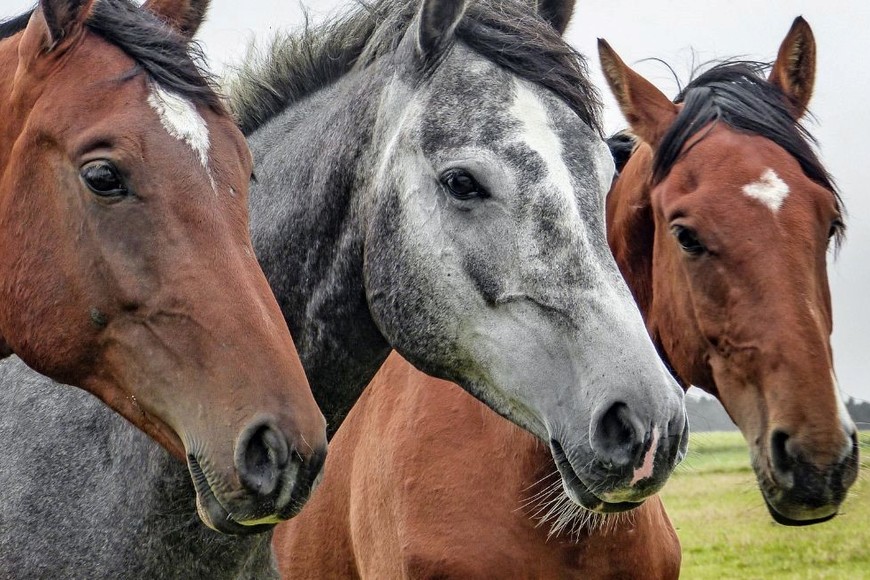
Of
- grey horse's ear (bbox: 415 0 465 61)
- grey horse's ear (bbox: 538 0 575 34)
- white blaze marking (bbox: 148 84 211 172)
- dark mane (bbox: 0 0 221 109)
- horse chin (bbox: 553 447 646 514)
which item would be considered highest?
dark mane (bbox: 0 0 221 109)

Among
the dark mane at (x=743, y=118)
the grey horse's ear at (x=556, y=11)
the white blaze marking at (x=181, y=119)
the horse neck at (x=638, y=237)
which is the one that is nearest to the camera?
the white blaze marking at (x=181, y=119)

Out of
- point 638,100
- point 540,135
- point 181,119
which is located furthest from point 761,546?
Answer: point 181,119

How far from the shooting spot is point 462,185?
388 centimetres

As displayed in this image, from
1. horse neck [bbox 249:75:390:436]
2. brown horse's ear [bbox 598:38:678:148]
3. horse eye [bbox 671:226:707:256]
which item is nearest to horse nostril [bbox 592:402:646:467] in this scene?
horse neck [bbox 249:75:390:436]

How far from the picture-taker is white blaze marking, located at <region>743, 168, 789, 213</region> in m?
4.87

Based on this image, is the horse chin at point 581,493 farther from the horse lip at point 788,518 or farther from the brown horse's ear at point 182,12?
the brown horse's ear at point 182,12

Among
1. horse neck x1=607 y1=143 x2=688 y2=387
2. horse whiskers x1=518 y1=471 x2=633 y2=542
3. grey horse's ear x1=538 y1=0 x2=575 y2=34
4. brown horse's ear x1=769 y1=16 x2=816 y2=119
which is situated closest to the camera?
horse whiskers x1=518 y1=471 x2=633 y2=542

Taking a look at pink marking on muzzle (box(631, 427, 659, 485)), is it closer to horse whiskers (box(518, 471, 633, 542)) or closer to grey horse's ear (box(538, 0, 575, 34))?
horse whiskers (box(518, 471, 633, 542))

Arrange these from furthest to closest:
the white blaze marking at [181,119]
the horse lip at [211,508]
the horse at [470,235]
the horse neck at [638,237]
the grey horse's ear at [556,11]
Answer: the horse neck at [638,237], the grey horse's ear at [556,11], the horse at [470,235], the white blaze marking at [181,119], the horse lip at [211,508]

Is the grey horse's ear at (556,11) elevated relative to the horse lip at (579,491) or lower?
elevated

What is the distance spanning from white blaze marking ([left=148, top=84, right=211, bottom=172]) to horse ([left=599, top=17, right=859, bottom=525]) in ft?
8.12

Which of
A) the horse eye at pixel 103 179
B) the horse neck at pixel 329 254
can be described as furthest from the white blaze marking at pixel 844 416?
the horse eye at pixel 103 179

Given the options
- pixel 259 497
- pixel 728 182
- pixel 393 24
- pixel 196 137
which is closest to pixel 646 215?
pixel 728 182

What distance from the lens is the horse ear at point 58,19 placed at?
3.50 m
